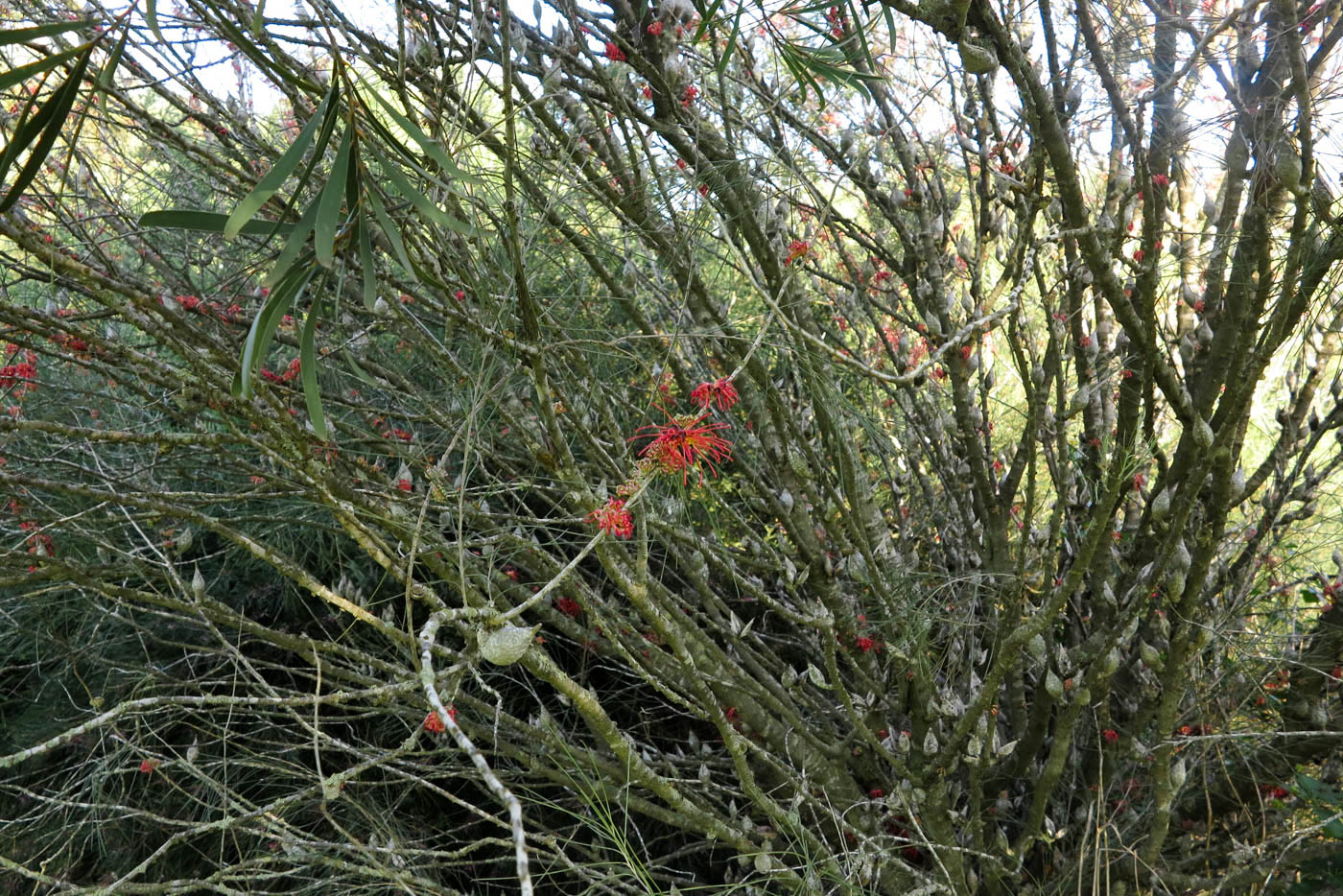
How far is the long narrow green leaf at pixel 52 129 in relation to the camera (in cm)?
76

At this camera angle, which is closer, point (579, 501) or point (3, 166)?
point (3, 166)

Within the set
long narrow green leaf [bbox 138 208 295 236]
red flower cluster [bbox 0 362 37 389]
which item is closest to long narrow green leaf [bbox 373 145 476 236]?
long narrow green leaf [bbox 138 208 295 236]

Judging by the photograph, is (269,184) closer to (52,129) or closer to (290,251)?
(290,251)

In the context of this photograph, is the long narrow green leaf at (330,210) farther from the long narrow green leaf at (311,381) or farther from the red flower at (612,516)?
the red flower at (612,516)

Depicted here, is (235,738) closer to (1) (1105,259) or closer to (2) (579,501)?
(2) (579,501)

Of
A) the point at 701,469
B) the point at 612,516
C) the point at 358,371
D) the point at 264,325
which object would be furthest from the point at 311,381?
the point at 701,469

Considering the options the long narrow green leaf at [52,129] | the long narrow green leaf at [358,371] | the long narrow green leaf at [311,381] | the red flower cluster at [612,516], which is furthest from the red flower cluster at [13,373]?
the red flower cluster at [612,516]

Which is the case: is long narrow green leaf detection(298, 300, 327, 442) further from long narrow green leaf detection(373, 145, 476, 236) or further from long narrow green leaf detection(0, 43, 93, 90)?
long narrow green leaf detection(0, 43, 93, 90)

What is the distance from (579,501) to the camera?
0.97 metres

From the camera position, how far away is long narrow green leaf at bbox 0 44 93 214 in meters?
0.76

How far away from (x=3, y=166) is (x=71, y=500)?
114 centimetres

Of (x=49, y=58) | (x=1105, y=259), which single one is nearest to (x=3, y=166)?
(x=49, y=58)

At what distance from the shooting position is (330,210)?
73 cm

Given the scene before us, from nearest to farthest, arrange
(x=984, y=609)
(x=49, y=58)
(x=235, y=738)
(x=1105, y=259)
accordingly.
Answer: (x=49, y=58), (x=1105, y=259), (x=984, y=609), (x=235, y=738)
